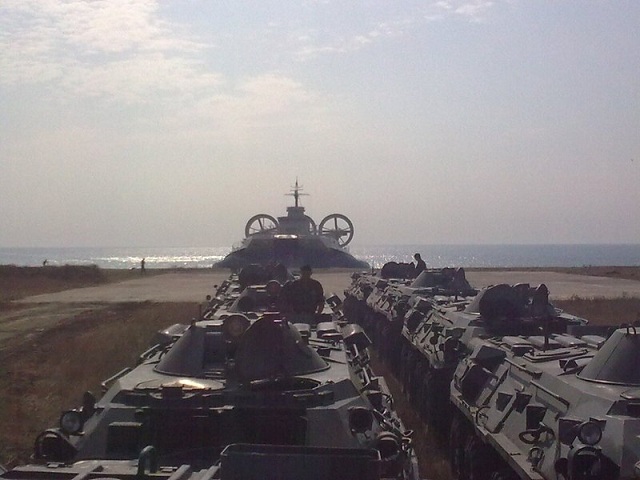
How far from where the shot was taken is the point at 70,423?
289 inches

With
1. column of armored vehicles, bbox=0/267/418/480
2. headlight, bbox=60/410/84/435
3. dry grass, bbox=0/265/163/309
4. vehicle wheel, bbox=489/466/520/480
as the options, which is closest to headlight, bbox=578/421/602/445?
column of armored vehicles, bbox=0/267/418/480

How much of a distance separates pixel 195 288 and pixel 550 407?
99.2 feet

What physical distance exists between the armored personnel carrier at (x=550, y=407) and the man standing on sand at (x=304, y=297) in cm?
271

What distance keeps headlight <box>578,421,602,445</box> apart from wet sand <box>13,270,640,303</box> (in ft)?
65.8

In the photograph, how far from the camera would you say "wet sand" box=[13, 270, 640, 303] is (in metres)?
31.9

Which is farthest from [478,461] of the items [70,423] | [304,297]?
[304,297]

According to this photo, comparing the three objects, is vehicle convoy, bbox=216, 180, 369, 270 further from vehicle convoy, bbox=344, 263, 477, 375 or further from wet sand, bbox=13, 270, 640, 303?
vehicle convoy, bbox=344, 263, 477, 375

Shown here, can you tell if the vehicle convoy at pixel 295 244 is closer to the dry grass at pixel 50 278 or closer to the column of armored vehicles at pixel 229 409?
the dry grass at pixel 50 278

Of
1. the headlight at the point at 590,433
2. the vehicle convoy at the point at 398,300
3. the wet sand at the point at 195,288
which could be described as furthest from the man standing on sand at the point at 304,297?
the wet sand at the point at 195,288

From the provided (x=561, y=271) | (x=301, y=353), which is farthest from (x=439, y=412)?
(x=561, y=271)

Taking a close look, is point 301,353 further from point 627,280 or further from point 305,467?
point 627,280

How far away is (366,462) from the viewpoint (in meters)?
5.04

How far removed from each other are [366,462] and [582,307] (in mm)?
21666

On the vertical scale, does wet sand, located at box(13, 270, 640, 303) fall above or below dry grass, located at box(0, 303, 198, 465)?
above
